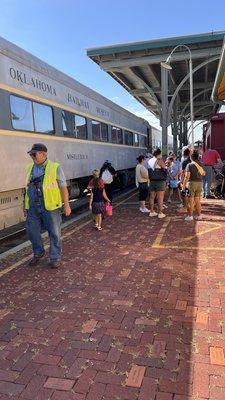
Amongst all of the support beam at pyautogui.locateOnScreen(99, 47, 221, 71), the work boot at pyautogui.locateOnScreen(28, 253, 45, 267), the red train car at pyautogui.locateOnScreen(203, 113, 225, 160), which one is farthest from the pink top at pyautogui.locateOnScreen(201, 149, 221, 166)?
the support beam at pyautogui.locateOnScreen(99, 47, 221, 71)

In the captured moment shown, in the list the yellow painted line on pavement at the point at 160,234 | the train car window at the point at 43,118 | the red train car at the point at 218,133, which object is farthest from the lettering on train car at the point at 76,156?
the red train car at the point at 218,133

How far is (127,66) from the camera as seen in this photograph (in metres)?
20.6

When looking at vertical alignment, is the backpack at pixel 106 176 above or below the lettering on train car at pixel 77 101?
below

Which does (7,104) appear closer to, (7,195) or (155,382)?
(7,195)

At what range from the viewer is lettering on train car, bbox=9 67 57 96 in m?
7.07

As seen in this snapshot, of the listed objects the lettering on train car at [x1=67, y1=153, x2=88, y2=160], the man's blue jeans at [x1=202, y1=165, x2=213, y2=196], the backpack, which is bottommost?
the man's blue jeans at [x1=202, y1=165, x2=213, y2=196]

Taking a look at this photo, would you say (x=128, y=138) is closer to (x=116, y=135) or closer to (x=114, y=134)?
(x=116, y=135)

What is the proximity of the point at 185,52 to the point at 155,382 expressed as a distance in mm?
19477

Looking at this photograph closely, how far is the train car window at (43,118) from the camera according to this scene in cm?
799

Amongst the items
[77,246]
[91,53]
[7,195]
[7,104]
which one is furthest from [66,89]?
[91,53]

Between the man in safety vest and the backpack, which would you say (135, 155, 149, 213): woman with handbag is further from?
the man in safety vest

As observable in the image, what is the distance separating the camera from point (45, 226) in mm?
5750

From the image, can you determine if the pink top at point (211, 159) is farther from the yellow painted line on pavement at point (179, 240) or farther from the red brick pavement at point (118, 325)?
the red brick pavement at point (118, 325)

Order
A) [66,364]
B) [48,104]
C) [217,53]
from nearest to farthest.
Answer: [66,364] → [48,104] → [217,53]
